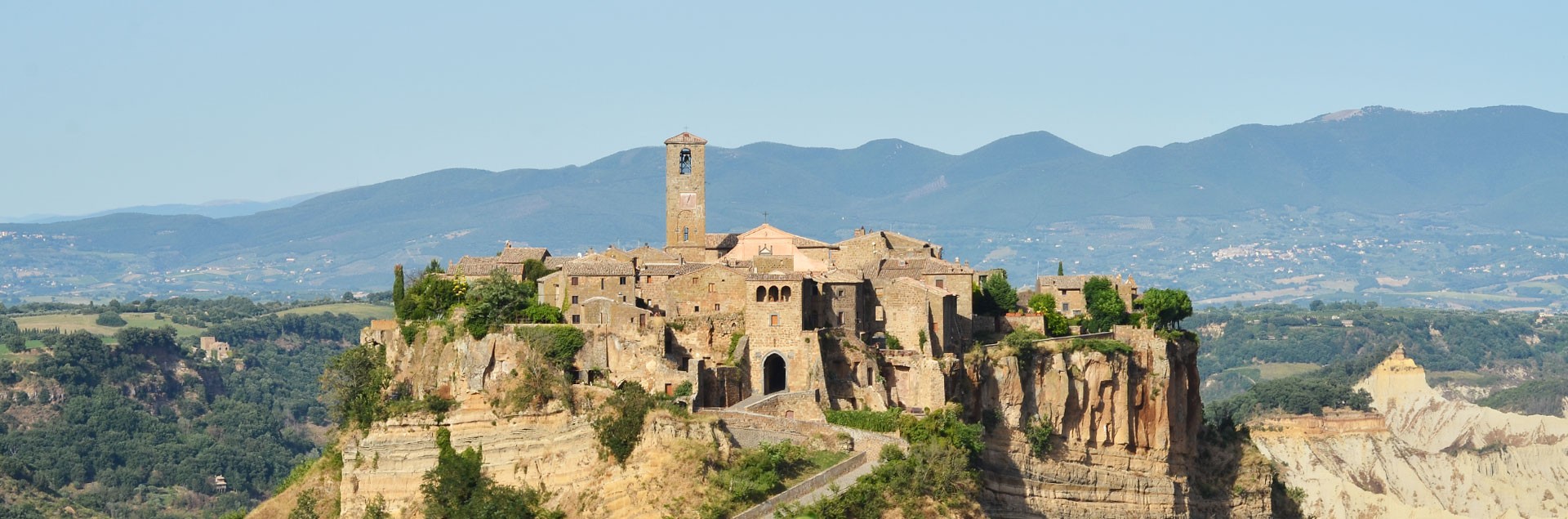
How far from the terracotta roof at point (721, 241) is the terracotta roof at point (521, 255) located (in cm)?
580

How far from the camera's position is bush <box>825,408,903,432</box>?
6122 centimetres

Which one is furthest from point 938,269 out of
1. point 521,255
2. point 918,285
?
point 521,255

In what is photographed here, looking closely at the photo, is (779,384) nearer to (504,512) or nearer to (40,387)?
(504,512)

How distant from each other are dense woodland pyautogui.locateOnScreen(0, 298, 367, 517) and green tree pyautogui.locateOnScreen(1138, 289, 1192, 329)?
6253 cm

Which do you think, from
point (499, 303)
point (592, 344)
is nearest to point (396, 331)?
point (499, 303)

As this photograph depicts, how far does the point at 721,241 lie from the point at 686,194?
2252 mm

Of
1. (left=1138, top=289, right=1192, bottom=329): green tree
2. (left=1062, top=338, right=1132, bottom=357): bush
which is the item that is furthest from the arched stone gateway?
(left=1138, top=289, right=1192, bottom=329): green tree

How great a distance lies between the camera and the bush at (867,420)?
6122 centimetres

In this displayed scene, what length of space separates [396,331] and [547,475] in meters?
10.3

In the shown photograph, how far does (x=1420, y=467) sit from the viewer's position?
11756 cm

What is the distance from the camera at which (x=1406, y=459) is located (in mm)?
117812

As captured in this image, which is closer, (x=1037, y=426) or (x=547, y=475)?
(x=547, y=475)

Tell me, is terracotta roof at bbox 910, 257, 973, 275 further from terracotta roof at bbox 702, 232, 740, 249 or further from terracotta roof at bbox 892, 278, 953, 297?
terracotta roof at bbox 702, 232, 740, 249

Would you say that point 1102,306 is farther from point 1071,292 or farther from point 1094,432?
point 1094,432
